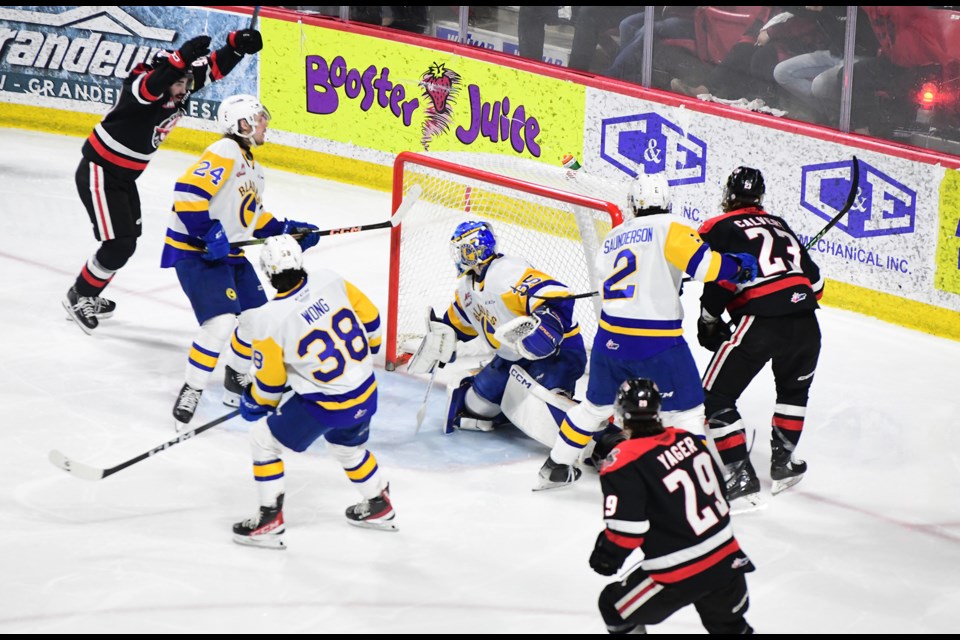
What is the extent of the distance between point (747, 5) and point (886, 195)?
127cm

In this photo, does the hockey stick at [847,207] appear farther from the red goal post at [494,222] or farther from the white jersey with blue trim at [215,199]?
the white jersey with blue trim at [215,199]

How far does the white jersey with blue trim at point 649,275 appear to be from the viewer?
3859mm

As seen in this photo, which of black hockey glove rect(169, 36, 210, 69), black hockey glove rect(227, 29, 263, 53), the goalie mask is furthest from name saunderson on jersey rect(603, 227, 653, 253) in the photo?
black hockey glove rect(169, 36, 210, 69)

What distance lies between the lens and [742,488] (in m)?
4.24

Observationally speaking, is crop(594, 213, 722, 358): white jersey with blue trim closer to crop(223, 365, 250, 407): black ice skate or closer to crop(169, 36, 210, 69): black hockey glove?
crop(223, 365, 250, 407): black ice skate

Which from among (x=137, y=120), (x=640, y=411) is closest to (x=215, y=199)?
(x=137, y=120)

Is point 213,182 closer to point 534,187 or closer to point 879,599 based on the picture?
point 534,187

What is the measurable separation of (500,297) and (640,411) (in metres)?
1.60

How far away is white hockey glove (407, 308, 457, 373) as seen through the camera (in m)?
4.70

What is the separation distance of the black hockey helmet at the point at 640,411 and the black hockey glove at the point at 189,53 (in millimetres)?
2973

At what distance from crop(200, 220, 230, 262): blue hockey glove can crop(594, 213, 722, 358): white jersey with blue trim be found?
1.46 meters

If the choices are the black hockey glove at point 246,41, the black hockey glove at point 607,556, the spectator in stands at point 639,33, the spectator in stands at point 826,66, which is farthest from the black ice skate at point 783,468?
the spectator in stands at point 639,33

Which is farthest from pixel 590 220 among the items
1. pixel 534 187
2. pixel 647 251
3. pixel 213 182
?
pixel 213 182

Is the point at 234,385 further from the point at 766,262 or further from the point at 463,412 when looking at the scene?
the point at 766,262
